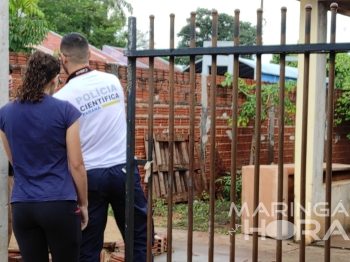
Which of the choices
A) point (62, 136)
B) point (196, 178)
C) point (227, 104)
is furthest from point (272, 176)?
point (62, 136)

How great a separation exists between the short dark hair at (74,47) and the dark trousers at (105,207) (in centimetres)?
72

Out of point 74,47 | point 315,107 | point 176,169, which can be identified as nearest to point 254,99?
point 176,169

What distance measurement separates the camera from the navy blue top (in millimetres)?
3059

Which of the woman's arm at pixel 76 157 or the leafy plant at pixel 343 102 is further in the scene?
the leafy plant at pixel 343 102

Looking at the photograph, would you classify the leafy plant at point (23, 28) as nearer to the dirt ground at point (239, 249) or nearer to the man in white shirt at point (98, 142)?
the dirt ground at point (239, 249)

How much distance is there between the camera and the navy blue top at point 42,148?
3.06 metres

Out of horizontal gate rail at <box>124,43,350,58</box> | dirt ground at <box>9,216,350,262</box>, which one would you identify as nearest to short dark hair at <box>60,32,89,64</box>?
horizontal gate rail at <box>124,43,350,58</box>

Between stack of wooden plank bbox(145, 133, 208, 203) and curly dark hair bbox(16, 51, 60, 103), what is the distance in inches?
212

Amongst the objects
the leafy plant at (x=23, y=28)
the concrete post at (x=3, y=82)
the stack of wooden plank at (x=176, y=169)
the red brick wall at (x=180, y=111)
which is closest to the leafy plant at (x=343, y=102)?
the red brick wall at (x=180, y=111)

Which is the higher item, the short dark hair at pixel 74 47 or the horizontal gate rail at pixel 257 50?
the short dark hair at pixel 74 47

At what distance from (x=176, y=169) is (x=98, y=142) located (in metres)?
5.68

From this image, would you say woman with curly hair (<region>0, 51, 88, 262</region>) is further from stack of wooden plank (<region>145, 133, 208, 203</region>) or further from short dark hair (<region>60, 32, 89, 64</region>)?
stack of wooden plank (<region>145, 133, 208, 203</region>)

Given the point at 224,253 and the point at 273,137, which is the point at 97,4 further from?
the point at 224,253

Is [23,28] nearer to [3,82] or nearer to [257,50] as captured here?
[3,82]
